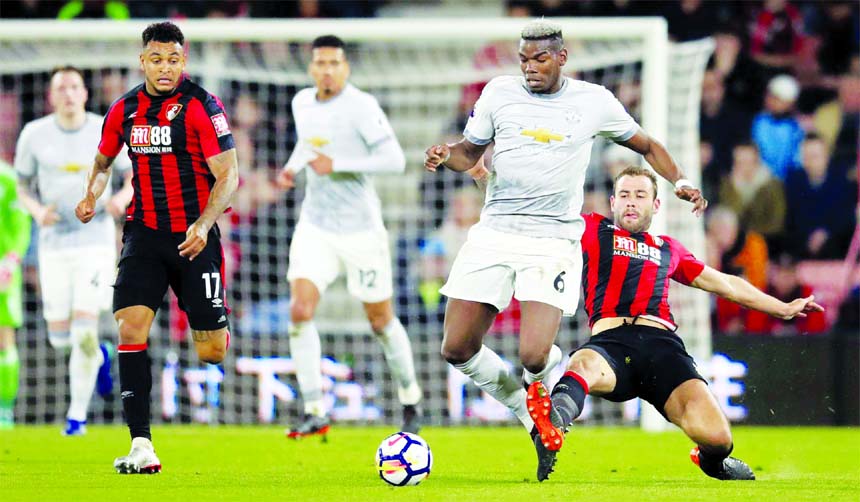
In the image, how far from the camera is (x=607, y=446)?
941 cm

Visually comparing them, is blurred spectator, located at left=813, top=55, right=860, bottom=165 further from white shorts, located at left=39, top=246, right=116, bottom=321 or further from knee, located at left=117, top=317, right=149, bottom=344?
knee, located at left=117, top=317, right=149, bottom=344

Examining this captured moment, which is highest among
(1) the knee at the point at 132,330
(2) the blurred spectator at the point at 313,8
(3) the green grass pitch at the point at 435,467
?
(2) the blurred spectator at the point at 313,8

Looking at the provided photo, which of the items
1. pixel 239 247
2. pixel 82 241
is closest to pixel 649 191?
pixel 82 241

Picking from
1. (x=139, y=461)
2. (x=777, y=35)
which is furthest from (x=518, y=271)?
(x=777, y=35)

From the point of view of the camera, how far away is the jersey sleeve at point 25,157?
10266 millimetres

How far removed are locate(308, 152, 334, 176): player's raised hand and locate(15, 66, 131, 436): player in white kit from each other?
1695mm

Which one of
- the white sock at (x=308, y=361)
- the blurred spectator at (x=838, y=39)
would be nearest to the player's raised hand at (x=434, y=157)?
the white sock at (x=308, y=361)

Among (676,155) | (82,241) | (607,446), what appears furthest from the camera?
(676,155)

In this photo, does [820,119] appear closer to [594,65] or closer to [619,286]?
[594,65]

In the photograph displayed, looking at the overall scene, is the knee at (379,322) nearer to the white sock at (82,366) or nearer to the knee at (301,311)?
the knee at (301,311)

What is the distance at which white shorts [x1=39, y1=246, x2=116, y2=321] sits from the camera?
33.4 ft

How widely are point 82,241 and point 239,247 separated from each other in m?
2.45

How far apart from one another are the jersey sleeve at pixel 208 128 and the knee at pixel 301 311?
97.3 inches

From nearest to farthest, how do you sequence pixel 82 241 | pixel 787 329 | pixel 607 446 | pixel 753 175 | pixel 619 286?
1. pixel 619 286
2. pixel 607 446
3. pixel 82 241
4. pixel 787 329
5. pixel 753 175
